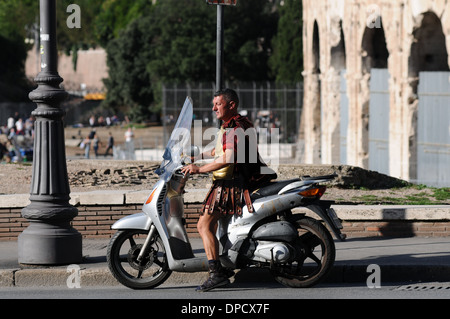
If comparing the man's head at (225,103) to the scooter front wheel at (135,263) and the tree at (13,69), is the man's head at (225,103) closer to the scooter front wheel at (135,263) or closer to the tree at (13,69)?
the scooter front wheel at (135,263)

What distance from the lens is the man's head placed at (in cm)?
838

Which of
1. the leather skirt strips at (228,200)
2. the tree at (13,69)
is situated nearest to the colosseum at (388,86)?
the leather skirt strips at (228,200)

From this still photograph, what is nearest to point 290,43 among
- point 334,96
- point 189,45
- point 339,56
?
point 189,45

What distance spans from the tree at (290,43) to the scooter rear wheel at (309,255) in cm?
4649

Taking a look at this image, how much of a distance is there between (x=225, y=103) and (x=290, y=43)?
157 ft

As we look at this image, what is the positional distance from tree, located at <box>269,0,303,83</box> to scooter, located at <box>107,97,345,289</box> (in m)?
46.5

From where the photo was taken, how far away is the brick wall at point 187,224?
1080 centimetres

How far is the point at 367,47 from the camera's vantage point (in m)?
24.8

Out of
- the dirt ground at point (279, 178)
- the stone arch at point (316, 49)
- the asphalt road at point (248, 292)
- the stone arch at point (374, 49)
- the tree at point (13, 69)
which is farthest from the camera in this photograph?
the tree at point (13, 69)

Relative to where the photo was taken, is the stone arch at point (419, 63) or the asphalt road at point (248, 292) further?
the stone arch at point (419, 63)

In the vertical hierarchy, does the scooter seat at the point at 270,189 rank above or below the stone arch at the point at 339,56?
below

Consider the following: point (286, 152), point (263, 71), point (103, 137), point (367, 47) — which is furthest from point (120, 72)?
point (367, 47)

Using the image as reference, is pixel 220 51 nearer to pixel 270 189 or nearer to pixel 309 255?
pixel 270 189

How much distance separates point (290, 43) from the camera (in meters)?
55.6
